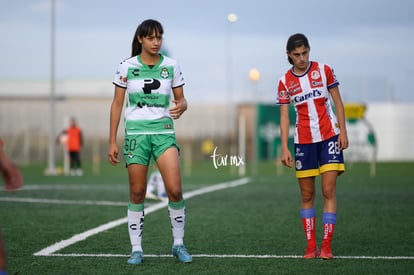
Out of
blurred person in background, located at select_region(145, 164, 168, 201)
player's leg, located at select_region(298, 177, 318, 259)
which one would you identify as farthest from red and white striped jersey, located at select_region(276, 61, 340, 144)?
blurred person in background, located at select_region(145, 164, 168, 201)

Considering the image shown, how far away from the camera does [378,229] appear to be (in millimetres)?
10812

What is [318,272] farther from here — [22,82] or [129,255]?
[22,82]

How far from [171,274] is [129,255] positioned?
1.32m

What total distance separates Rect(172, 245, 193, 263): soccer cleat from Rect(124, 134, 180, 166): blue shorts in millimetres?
835

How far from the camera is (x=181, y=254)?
A: 796 cm

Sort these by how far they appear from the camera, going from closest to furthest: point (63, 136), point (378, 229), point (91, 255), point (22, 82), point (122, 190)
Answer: point (91, 255), point (378, 229), point (122, 190), point (63, 136), point (22, 82)

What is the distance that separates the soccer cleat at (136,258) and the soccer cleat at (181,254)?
0.32 meters

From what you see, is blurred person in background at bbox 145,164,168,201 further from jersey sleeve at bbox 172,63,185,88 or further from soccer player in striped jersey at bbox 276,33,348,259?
jersey sleeve at bbox 172,63,185,88

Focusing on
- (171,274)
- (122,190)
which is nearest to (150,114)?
(171,274)

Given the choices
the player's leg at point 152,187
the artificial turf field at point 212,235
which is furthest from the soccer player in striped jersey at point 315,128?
the player's leg at point 152,187

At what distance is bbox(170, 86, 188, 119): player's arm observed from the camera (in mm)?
7844

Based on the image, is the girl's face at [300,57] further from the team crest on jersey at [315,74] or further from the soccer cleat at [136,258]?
the soccer cleat at [136,258]

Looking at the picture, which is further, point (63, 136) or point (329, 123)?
point (63, 136)

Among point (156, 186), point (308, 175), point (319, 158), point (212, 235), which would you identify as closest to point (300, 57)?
point (319, 158)
